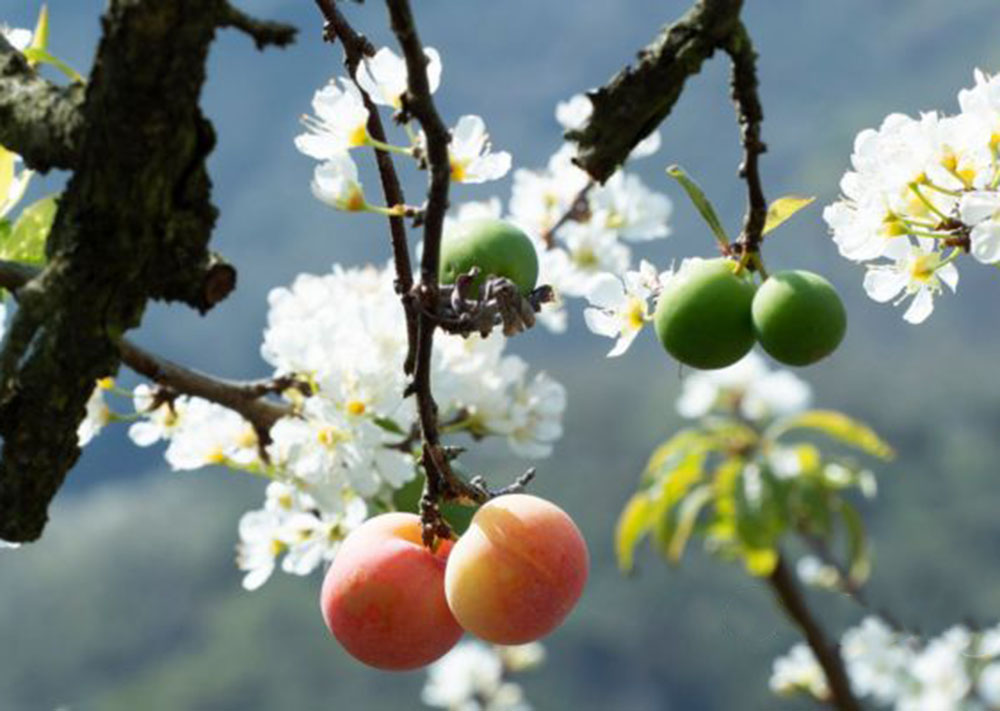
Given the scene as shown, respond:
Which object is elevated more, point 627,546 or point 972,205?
point 627,546

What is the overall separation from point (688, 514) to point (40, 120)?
222 centimetres

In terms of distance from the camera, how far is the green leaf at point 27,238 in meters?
1.15

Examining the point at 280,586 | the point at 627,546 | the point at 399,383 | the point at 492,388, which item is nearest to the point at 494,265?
the point at 399,383

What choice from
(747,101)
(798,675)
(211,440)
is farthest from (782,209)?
(798,675)

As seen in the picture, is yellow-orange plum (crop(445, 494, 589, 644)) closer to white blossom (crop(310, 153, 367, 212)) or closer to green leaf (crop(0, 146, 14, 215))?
white blossom (crop(310, 153, 367, 212))

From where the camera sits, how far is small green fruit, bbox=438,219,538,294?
3.08 ft

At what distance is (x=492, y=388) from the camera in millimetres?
1517

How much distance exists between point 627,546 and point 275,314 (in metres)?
1.46

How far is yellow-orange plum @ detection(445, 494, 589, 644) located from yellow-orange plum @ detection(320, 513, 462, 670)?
30mm

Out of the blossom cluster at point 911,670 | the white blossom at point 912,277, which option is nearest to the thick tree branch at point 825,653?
the blossom cluster at point 911,670

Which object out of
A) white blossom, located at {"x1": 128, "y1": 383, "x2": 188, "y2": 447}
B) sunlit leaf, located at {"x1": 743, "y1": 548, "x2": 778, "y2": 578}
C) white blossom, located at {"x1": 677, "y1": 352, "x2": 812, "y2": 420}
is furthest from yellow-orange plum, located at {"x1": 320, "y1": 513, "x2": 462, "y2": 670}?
white blossom, located at {"x1": 677, "y1": 352, "x2": 812, "y2": 420}

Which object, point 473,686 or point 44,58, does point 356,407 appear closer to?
point 44,58

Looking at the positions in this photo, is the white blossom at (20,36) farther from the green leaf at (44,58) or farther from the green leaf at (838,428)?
the green leaf at (838,428)

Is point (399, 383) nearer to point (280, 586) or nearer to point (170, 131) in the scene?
point (170, 131)
